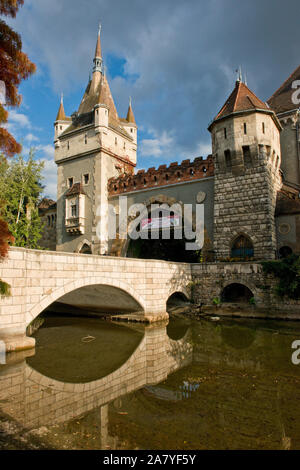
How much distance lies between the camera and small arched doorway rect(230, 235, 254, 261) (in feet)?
56.7

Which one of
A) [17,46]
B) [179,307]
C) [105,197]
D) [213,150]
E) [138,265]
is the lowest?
[179,307]

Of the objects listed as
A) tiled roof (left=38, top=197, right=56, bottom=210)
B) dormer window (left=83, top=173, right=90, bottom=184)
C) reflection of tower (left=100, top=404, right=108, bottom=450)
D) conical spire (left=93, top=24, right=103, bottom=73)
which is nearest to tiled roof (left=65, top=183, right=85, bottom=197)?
dormer window (left=83, top=173, right=90, bottom=184)

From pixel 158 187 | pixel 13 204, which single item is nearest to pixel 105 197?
pixel 158 187

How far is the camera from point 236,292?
17.7 m

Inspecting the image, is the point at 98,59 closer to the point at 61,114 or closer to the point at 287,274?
the point at 61,114

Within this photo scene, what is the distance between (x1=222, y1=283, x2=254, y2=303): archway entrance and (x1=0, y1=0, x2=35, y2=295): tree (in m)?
14.8

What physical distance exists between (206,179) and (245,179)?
2.68m

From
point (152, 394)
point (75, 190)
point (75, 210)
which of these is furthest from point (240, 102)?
point (152, 394)

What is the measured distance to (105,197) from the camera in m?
24.5

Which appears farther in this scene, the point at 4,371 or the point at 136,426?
the point at 4,371
